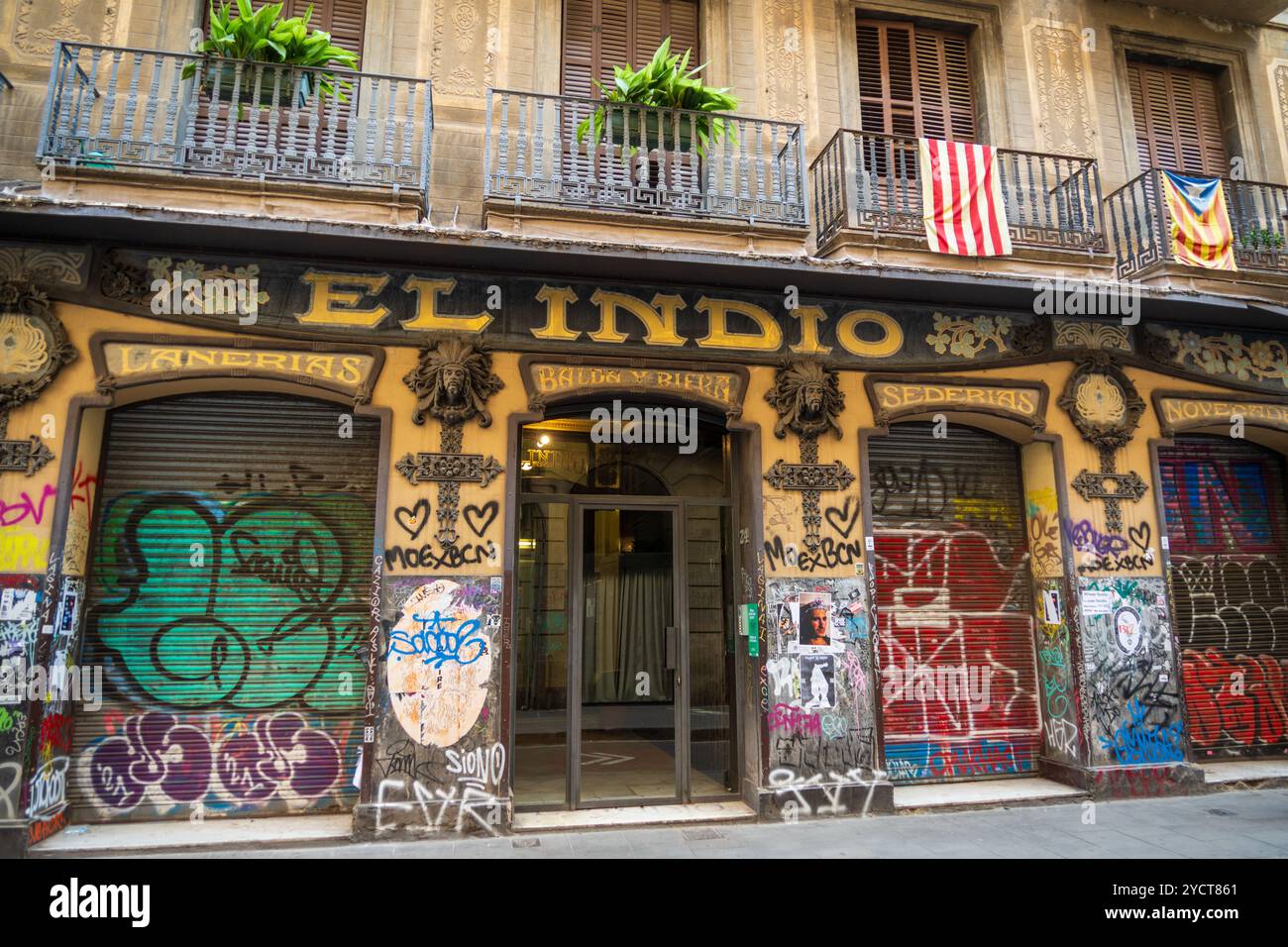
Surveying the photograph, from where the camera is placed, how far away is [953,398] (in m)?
7.64

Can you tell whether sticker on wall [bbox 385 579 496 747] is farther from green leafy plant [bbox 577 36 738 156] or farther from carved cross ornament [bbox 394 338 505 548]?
green leafy plant [bbox 577 36 738 156]

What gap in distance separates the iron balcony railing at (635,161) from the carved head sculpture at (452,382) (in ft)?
5.17

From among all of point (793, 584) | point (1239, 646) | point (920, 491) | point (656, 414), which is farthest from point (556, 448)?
point (1239, 646)

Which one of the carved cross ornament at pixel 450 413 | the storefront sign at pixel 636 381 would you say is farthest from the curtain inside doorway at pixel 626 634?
the storefront sign at pixel 636 381

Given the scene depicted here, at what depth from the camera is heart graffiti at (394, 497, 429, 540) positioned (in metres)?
6.43

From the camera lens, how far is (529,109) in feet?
24.9

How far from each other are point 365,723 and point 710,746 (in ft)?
10.2

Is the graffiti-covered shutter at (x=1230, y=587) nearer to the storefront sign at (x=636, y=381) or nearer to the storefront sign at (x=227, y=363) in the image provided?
the storefront sign at (x=636, y=381)

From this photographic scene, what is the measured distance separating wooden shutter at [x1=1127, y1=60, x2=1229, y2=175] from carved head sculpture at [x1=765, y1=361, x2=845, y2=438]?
5.63 metres

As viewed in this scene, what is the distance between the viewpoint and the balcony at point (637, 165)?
7.14 metres

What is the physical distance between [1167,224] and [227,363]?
9494 mm

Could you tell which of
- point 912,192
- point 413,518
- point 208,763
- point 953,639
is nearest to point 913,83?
point 912,192

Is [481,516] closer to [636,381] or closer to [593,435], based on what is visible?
[593,435]

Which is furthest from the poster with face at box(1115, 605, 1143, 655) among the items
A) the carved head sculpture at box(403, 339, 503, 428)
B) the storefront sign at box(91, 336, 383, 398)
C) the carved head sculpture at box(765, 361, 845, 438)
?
the storefront sign at box(91, 336, 383, 398)
